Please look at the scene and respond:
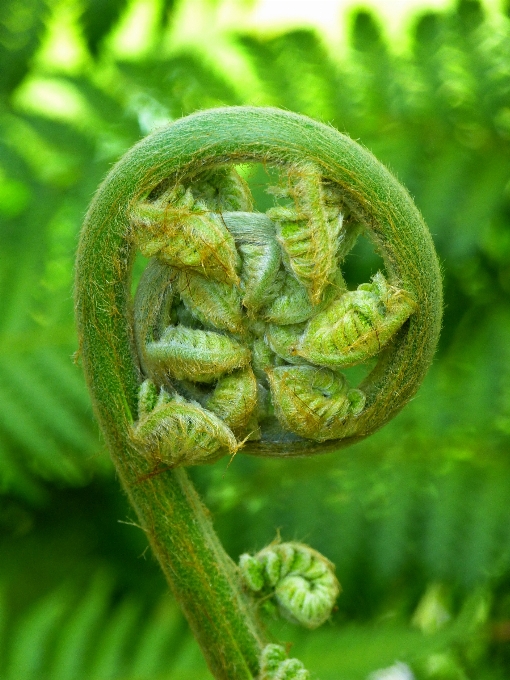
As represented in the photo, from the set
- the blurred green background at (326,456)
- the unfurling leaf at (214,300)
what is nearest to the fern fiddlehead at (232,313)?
the unfurling leaf at (214,300)

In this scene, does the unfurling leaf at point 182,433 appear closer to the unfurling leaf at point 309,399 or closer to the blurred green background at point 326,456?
the unfurling leaf at point 309,399

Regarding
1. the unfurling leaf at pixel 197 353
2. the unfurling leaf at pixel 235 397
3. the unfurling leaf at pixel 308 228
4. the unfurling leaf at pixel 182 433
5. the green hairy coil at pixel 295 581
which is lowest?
the green hairy coil at pixel 295 581

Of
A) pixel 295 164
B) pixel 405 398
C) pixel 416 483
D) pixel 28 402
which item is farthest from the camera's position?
pixel 416 483

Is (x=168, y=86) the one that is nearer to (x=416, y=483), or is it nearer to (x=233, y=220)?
(x=416, y=483)

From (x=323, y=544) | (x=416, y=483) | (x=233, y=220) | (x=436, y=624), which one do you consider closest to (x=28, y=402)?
(x=323, y=544)

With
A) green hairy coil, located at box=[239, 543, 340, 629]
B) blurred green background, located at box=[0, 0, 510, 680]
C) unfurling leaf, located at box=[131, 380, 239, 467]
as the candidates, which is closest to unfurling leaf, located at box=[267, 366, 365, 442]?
unfurling leaf, located at box=[131, 380, 239, 467]

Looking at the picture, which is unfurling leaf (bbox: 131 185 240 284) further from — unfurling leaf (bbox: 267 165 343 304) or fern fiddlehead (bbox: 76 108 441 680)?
unfurling leaf (bbox: 267 165 343 304)

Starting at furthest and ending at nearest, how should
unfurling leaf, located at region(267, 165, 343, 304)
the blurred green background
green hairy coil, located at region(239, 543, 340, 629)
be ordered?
1. the blurred green background
2. green hairy coil, located at region(239, 543, 340, 629)
3. unfurling leaf, located at region(267, 165, 343, 304)
